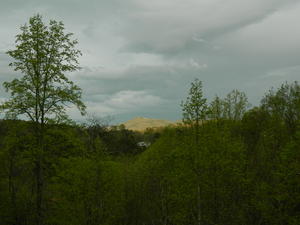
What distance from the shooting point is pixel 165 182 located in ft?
100

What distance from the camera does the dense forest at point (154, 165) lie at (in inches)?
714

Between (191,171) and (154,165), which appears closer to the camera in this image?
(191,171)

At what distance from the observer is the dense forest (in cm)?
1812

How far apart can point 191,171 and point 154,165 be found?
1043 centimetres

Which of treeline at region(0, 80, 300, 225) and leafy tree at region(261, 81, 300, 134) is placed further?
leafy tree at region(261, 81, 300, 134)

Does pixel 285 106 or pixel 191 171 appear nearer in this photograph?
pixel 191 171

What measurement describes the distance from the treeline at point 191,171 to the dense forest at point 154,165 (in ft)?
0.25

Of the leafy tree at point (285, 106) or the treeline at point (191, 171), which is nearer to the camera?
the treeline at point (191, 171)

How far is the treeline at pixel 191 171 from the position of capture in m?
19.4

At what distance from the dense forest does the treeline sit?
0.25 feet

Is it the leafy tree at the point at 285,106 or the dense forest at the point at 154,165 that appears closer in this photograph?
the dense forest at the point at 154,165

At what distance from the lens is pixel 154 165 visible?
31.8m

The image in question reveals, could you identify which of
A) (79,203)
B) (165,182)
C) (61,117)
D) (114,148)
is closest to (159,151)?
(165,182)

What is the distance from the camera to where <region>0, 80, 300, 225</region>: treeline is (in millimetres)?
19384
